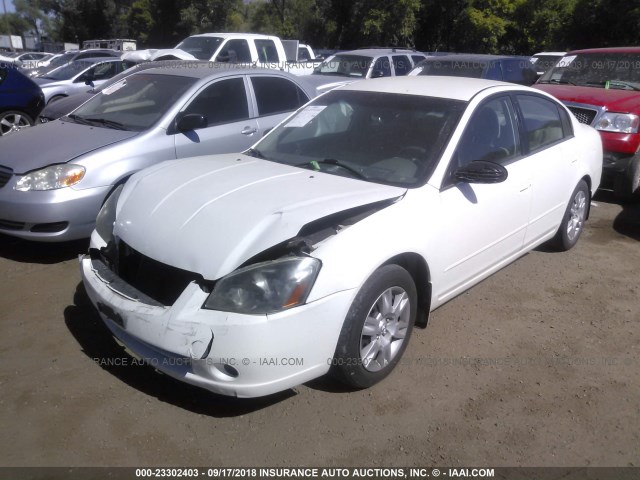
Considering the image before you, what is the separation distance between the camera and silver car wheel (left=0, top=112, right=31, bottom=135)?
9148 mm

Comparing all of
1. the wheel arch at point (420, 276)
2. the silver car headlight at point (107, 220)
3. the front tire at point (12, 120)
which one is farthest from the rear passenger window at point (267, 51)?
the wheel arch at point (420, 276)

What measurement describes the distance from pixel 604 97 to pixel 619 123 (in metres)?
0.52

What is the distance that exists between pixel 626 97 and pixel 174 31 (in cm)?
3555

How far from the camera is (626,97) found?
24.4 feet

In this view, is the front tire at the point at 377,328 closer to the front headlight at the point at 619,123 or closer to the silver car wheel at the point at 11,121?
the front headlight at the point at 619,123

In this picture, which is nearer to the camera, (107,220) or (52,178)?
(107,220)

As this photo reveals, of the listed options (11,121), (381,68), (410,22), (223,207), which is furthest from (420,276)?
(410,22)

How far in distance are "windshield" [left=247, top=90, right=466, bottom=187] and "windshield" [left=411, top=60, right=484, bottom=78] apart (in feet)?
24.3

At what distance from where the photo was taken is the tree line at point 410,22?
2264 cm

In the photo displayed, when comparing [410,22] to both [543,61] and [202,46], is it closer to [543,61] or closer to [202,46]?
[543,61]

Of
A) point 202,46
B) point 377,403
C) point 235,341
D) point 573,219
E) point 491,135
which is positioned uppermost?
point 491,135

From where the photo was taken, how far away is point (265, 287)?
9.59 feet

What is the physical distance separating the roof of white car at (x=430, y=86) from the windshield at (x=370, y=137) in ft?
0.25

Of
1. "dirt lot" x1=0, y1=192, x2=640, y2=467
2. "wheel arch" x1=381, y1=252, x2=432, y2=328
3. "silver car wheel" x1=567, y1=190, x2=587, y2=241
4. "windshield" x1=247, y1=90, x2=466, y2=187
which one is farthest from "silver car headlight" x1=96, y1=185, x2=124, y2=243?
"silver car wheel" x1=567, y1=190, x2=587, y2=241
